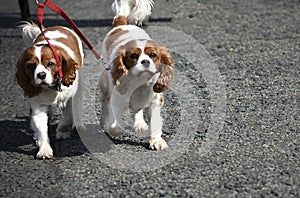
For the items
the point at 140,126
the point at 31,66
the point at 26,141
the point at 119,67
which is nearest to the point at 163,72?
the point at 119,67

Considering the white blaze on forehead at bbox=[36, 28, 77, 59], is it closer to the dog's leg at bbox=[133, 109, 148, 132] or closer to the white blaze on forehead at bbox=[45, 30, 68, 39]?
the white blaze on forehead at bbox=[45, 30, 68, 39]

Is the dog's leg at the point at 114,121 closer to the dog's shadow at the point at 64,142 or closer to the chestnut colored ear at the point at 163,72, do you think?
the dog's shadow at the point at 64,142

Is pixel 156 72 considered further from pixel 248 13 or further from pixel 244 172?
pixel 248 13

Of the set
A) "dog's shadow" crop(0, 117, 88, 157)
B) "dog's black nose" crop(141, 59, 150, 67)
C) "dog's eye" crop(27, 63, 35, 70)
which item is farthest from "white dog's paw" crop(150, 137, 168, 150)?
"dog's eye" crop(27, 63, 35, 70)

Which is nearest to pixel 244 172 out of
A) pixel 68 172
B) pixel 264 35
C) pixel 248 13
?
pixel 68 172

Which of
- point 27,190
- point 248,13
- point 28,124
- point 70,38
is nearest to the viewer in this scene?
point 27,190

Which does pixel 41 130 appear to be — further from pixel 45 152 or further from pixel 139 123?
pixel 139 123

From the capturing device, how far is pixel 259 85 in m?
5.59

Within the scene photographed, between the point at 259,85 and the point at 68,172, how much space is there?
235 centimetres

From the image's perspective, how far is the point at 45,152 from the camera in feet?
14.3

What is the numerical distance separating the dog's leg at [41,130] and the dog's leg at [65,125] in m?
0.28

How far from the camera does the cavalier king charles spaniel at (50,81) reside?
4.09 metres

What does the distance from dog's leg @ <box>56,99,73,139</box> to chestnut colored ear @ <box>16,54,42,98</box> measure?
48 centimetres

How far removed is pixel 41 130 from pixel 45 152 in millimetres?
176
